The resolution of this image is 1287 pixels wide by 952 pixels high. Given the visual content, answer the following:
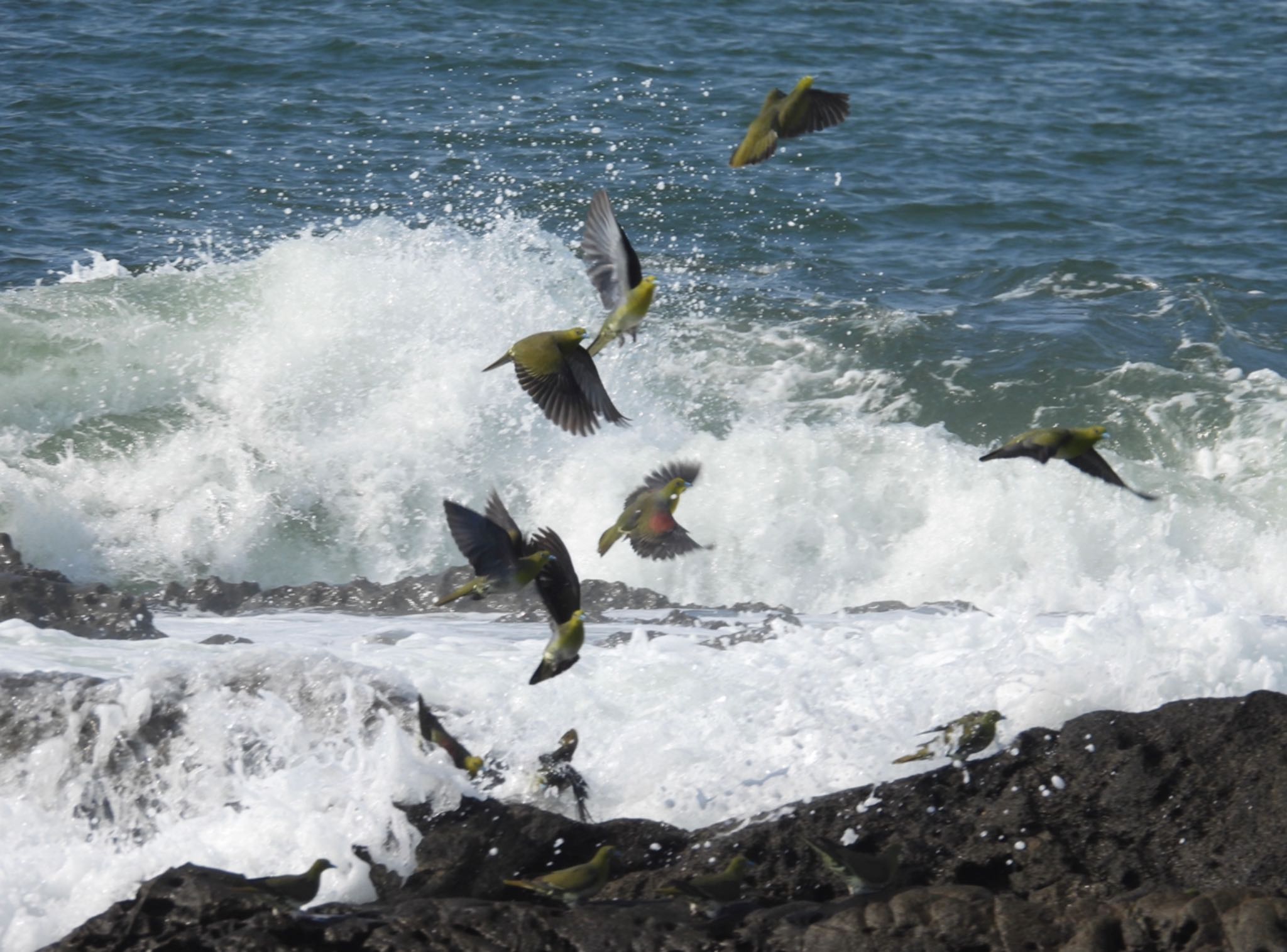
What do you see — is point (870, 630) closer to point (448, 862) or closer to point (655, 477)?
point (655, 477)

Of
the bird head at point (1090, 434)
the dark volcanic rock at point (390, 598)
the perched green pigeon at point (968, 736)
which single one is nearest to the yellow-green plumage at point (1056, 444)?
the bird head at point (1090, 434)

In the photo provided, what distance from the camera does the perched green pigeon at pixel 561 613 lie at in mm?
4551

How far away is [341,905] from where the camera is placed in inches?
167

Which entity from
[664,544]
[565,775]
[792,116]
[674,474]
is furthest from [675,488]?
[792,116]

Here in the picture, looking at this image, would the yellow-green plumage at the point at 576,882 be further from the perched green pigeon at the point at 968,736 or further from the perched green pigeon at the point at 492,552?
the perched green pigeon at the point at 968,736

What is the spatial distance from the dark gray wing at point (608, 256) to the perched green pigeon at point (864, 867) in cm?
167

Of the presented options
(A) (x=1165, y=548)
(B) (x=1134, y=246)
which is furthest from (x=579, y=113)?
(A) (x=1165, y=548)

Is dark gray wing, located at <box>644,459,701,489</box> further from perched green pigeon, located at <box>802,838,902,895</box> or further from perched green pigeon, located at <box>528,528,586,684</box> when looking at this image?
perched green pigeon, located at <box>802,838,902,895</box>

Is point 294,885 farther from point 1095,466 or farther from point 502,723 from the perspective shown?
point 1095,466

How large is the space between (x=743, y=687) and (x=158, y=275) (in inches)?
275

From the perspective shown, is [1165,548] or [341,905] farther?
[1165,548]

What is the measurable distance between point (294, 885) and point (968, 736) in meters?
1.98

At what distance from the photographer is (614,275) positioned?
4703 mm

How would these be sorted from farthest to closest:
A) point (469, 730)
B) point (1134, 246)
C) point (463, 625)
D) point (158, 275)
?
point (1134, 246) → point (158, 275) → point (463, 625) → point (469, 730)
